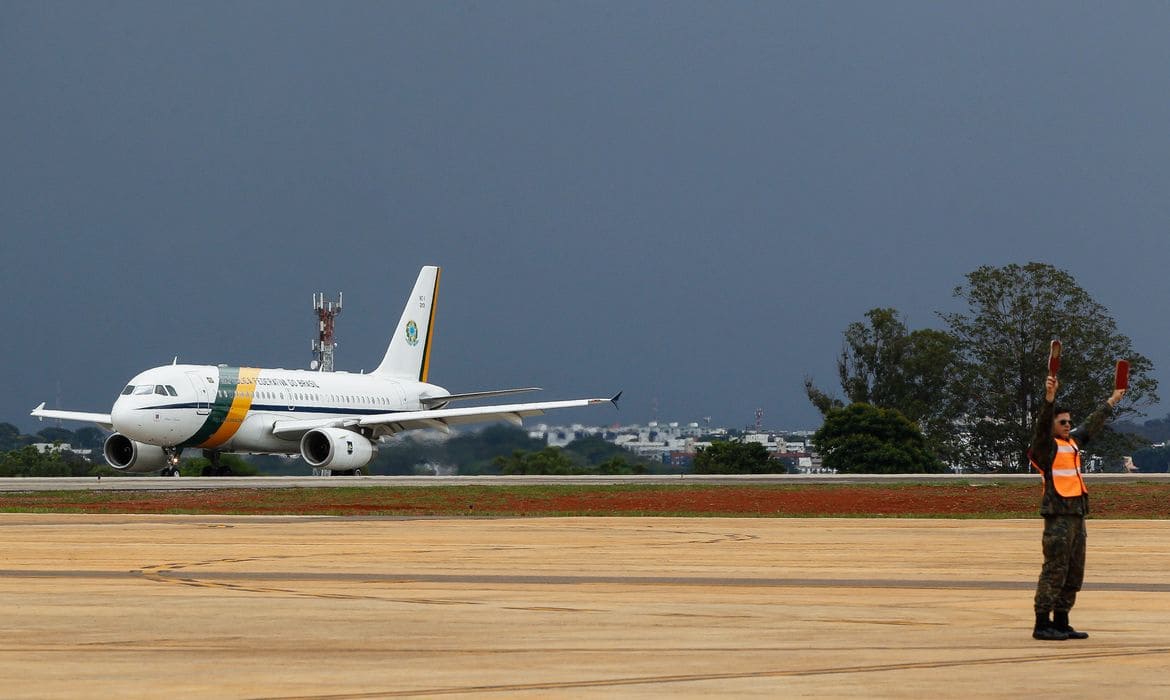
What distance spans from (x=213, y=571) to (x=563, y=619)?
21.4 ft

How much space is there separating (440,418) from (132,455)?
11729 mm

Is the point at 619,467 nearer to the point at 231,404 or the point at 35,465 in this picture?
the point at 231,404

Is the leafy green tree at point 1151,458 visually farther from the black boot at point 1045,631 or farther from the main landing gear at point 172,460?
the black boot at point 1045,631

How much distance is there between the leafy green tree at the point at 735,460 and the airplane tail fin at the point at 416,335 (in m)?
13.5

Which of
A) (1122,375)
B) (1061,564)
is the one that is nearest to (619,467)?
(1122,375)

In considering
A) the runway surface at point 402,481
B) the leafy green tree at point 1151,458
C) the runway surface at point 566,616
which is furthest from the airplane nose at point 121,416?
the leafy green tree at point 1151,458

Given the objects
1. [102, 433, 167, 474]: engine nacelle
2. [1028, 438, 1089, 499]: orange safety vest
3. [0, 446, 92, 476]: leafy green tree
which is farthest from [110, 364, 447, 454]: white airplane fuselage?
[1028, 438, 1089, 499]: orange safety vest

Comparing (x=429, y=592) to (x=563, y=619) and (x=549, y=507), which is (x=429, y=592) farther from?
(x=549, y=507)

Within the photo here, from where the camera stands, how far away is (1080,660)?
10.9m

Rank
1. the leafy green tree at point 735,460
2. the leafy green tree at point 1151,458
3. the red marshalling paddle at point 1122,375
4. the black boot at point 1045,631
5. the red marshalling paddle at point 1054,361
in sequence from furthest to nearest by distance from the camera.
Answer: the leafy green tree at point 1151,458, the leafy green tree at point 735,460, the red marshalling paddle at point 1122,375, the red marshalling paddle at point 1054,361, the black boot at point 1045,631

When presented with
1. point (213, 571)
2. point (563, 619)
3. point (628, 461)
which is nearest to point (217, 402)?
point (628, 461)

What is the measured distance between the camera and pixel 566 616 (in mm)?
13539

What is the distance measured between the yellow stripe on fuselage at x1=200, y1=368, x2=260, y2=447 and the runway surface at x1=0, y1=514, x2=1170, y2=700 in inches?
1350

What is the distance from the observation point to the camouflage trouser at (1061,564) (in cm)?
1223
